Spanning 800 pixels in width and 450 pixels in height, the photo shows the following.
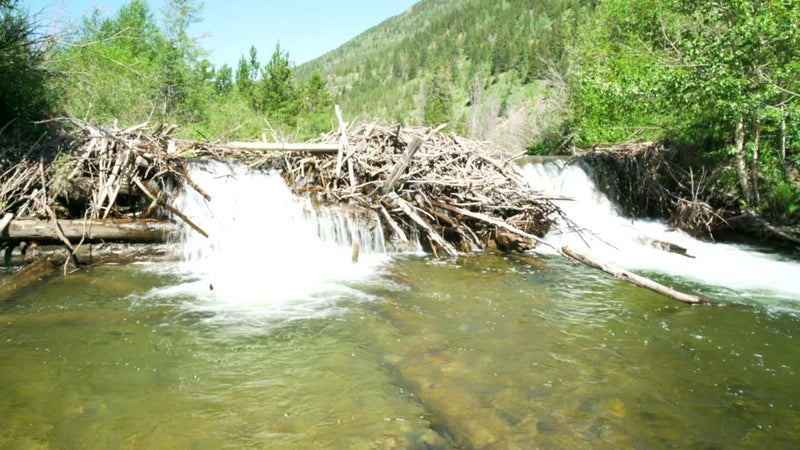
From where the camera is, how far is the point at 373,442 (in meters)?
3.18

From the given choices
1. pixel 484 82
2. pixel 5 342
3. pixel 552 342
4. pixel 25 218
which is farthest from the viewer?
pixel 484 82

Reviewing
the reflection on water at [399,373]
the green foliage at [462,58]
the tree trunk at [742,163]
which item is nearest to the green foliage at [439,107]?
the green foliage at [462,58]

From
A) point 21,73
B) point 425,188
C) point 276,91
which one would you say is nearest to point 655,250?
point 425,188

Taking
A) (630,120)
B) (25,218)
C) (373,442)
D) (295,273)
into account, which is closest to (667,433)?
(373,442)

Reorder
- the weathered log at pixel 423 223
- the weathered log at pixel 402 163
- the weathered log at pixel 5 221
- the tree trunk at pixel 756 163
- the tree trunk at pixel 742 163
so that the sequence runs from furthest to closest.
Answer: the tree trunk at pixel 742 163 → the tree trunk at pixel 756 163 → the weathered log at pixel 402 163 → the weathered log at pixel 423 223 → the weathered log at pixel 5 221

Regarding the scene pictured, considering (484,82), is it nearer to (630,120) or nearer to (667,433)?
(630,120)

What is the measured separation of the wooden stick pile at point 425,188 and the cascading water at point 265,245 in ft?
1.73

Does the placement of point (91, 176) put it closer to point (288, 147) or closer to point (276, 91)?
point (288, 147)

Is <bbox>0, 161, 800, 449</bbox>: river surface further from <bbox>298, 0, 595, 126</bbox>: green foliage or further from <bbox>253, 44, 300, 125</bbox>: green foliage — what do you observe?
<bbox>298, 0, 595, 126</bbox>: green foliage

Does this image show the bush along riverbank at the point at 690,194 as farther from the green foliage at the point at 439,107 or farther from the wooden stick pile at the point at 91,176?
the green foliage at the point at 439,107

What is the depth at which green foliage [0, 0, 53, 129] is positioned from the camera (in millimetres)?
8562

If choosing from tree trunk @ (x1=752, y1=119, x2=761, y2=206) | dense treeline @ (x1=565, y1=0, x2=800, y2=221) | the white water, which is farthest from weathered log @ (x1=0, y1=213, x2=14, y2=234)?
tree trunk @ (x1=752, y1=119, x2=761, y2=206)

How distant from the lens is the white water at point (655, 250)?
27.0ft

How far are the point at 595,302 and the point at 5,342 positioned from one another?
689 cm
